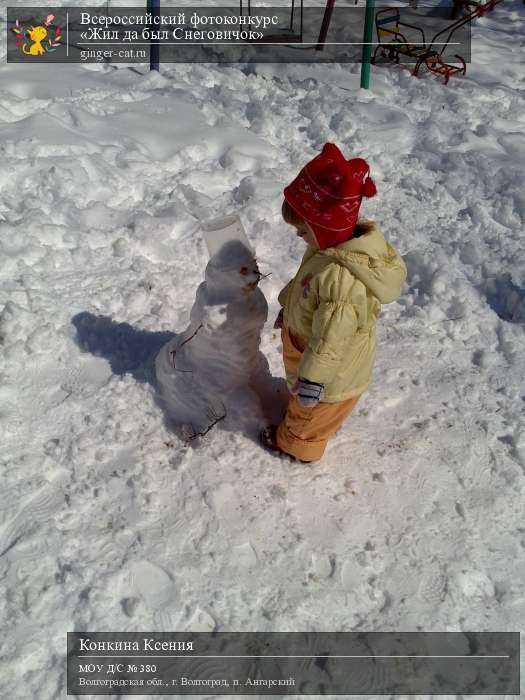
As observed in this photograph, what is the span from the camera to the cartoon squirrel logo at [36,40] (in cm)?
628

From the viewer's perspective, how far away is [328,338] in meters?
2.44

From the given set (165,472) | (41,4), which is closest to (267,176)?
(165,472)

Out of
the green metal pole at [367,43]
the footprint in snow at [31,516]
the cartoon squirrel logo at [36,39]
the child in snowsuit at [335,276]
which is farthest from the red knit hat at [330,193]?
the cartoon squirrel logo at [36,39]

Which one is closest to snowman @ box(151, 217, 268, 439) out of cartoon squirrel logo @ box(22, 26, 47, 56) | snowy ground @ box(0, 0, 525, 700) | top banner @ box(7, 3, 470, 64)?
snowy ground @ box(0, 0, 525, 700)

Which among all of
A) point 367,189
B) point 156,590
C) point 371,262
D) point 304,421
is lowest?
point 156,590

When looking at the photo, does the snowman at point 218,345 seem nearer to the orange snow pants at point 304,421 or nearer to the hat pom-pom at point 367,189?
the orange snow pants at point 304,421

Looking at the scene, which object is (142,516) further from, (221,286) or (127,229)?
(127,229)

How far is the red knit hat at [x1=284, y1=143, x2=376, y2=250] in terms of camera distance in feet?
7.65

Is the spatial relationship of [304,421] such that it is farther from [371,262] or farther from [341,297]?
[371,262]

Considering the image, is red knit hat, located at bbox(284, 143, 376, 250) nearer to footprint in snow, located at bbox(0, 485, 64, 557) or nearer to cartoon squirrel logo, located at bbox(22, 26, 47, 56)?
footprint in snow, located at bbox(0, 485, 64, 557)

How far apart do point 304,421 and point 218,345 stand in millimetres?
478

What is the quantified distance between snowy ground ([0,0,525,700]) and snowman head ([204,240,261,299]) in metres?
0.64

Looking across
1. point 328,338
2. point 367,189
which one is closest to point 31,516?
point 328,338

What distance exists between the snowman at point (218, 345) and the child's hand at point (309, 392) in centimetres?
46
